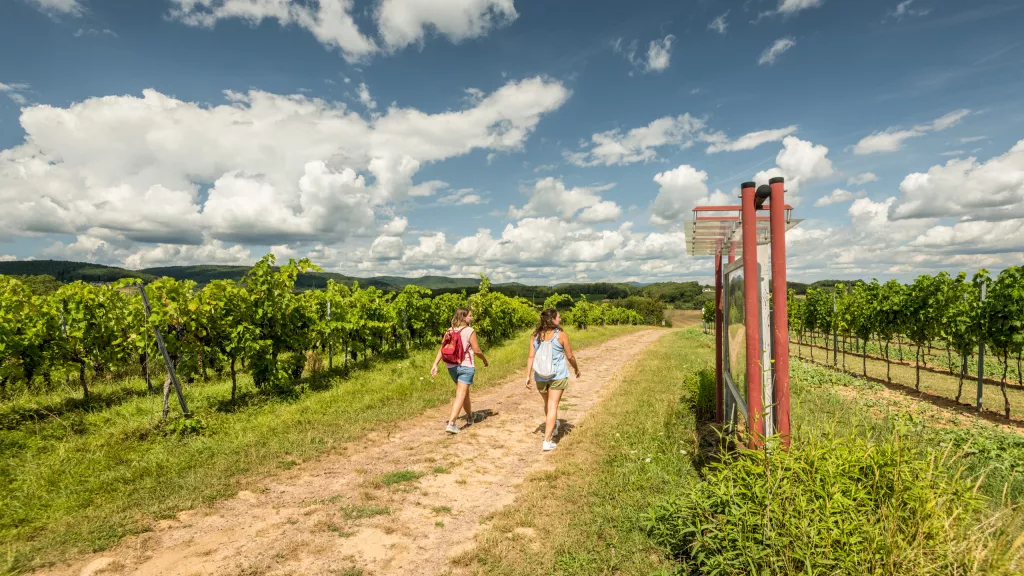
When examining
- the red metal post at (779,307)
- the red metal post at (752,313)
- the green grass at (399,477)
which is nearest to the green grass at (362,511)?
the green grass at (399,477)

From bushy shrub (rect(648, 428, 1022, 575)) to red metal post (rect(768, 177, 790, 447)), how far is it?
24 cm

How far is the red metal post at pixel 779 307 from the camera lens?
10.7ft

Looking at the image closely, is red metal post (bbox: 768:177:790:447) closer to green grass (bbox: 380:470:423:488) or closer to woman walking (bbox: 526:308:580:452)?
woman walking (bbox: 526:308:580:452)

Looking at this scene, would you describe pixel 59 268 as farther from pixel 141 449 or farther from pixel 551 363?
pixel 551 363

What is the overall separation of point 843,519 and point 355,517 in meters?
3.88

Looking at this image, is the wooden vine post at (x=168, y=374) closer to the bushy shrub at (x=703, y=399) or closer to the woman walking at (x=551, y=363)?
the woman walking at (x=551, y=363)

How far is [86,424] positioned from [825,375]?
1850 centimetres

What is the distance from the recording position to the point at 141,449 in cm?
570

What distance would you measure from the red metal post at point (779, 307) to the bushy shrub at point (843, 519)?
0.24 meters

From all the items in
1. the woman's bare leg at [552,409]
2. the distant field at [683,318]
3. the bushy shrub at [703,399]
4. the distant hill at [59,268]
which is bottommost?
the distant field at [683,318]

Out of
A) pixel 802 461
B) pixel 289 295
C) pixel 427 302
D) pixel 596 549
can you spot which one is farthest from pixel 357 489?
pixel 427 302

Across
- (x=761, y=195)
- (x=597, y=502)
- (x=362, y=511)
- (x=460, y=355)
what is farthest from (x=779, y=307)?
(x=460, y=355)

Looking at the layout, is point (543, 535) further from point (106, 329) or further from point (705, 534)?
point (106, 329)

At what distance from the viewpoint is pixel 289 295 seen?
9398 millimetres
